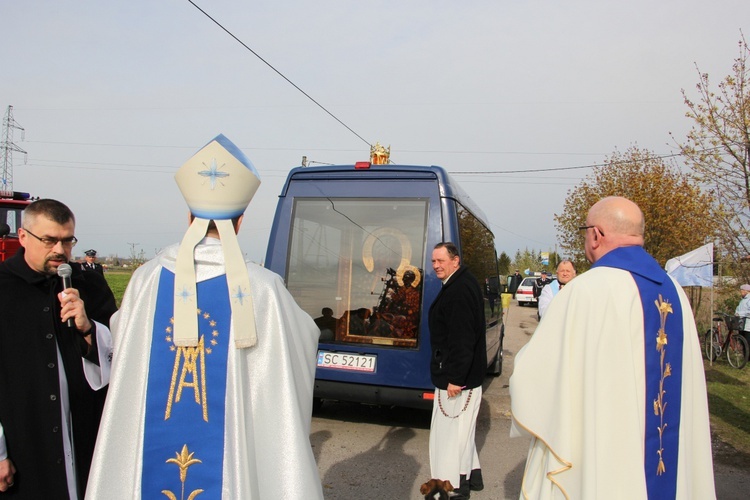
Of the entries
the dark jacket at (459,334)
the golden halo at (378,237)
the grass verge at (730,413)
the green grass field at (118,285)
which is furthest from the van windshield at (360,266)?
the green grass field at (118,285)

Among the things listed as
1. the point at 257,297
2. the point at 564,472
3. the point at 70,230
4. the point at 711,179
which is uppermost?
the point at 711,179

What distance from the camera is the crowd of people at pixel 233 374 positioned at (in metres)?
2.21

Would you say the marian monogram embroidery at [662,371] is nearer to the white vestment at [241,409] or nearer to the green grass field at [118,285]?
the white vestment at [241,409]

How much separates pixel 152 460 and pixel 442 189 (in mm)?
4668

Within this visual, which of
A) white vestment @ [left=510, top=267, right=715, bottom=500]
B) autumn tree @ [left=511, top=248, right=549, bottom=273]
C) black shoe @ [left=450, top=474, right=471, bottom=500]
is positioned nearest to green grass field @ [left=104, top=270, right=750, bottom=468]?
black shoe @ [left=450, top=474, right=471, bottom=500]

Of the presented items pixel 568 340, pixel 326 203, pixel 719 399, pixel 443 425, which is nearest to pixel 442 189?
pixel 326 203

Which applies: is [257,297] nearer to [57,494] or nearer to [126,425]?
[126,425]

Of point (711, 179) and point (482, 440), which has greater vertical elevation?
point (711, 179)

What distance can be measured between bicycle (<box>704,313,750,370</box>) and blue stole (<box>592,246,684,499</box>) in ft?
35.4

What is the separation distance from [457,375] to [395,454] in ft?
5.99

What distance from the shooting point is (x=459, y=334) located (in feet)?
15.2

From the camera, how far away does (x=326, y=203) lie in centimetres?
678

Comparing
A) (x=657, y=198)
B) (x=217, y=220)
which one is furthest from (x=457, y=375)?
(x=657, y=198)

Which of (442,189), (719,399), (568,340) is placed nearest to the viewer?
(568,340)
